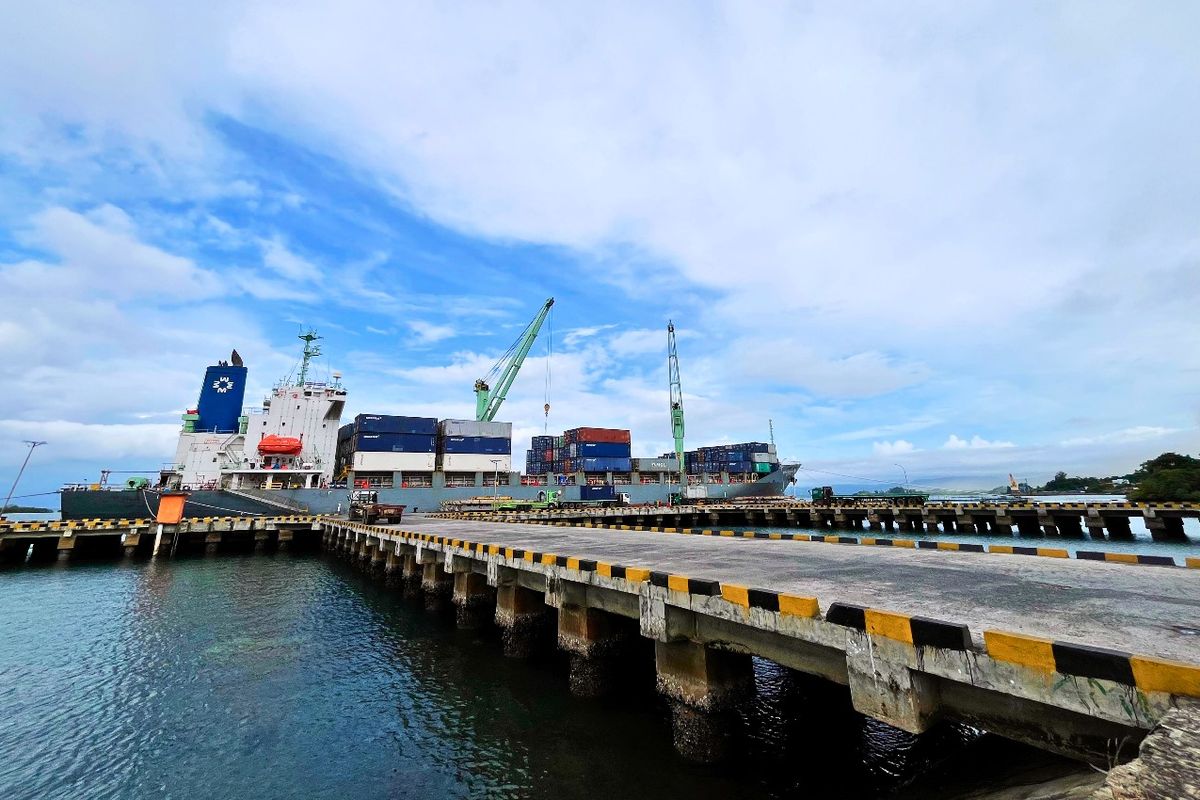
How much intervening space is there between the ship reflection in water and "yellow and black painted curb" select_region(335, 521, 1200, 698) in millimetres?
2583

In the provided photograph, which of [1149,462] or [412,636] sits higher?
[1149,462]

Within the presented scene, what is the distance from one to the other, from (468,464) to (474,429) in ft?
16.7

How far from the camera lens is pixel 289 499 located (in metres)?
45.6

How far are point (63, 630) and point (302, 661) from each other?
8.79 meters

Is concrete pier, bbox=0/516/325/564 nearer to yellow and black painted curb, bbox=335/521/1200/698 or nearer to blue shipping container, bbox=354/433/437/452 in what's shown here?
blue shipping container, bbox=354/433/437/452

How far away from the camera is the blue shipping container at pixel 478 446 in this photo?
2541 inches

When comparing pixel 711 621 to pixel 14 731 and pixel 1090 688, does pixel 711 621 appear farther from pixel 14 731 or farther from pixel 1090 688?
pixel 14 731

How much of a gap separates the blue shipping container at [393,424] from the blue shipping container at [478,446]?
2874mm

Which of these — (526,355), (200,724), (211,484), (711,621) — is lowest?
(200,724)

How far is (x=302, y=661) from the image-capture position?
38.8 ft

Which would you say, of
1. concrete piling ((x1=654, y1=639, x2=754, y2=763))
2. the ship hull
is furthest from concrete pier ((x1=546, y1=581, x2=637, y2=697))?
the ship hull

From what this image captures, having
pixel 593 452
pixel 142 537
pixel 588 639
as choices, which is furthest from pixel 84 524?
pixel 593 452

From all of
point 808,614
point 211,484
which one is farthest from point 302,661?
point 211,484

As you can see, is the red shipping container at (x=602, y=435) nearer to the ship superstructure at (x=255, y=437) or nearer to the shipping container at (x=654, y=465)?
the shipping container at (x=654, y=465)
